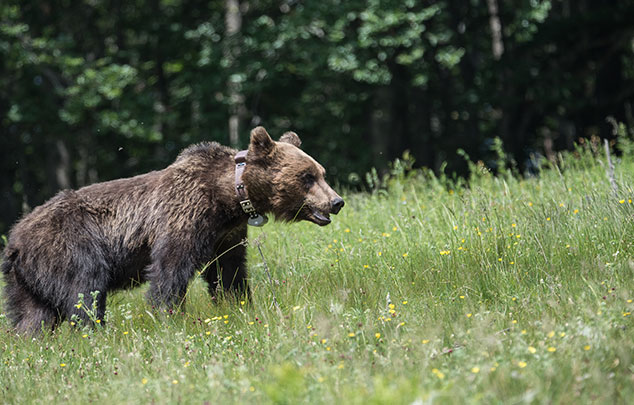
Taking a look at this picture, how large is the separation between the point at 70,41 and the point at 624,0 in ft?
51.0

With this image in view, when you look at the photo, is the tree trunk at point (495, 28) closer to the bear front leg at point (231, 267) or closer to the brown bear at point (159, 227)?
the brown bear at point (159, 227)

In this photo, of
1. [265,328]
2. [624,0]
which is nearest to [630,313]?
[265,328]

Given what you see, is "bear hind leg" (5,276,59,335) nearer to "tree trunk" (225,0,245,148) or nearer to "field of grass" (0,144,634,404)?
"field of grass" (0,144,634,404)

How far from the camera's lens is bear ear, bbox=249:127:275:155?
21.4ft

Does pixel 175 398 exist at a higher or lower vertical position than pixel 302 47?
lower

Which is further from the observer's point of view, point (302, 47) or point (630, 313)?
point (302, 47)

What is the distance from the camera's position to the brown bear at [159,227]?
6320 mm

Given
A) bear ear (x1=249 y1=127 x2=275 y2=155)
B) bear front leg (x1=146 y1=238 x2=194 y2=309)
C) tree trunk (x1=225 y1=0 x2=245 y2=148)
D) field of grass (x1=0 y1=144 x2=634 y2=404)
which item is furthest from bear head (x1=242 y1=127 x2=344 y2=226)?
tree trunk (x1=225 y1=0 x2=245 y2=148)

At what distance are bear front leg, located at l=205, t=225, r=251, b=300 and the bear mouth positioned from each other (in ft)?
2.26

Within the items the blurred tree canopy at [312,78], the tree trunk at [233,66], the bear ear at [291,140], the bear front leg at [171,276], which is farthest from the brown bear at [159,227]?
the tree trunk at [233,66]

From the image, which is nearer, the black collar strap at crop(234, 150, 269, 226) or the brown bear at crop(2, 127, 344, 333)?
the brown bear at crop(2, 127, 344, 333)

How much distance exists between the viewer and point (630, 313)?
4.50 m

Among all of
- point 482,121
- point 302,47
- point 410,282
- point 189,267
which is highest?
point 302,47

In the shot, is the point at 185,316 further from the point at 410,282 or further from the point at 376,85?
the point at 376,85
